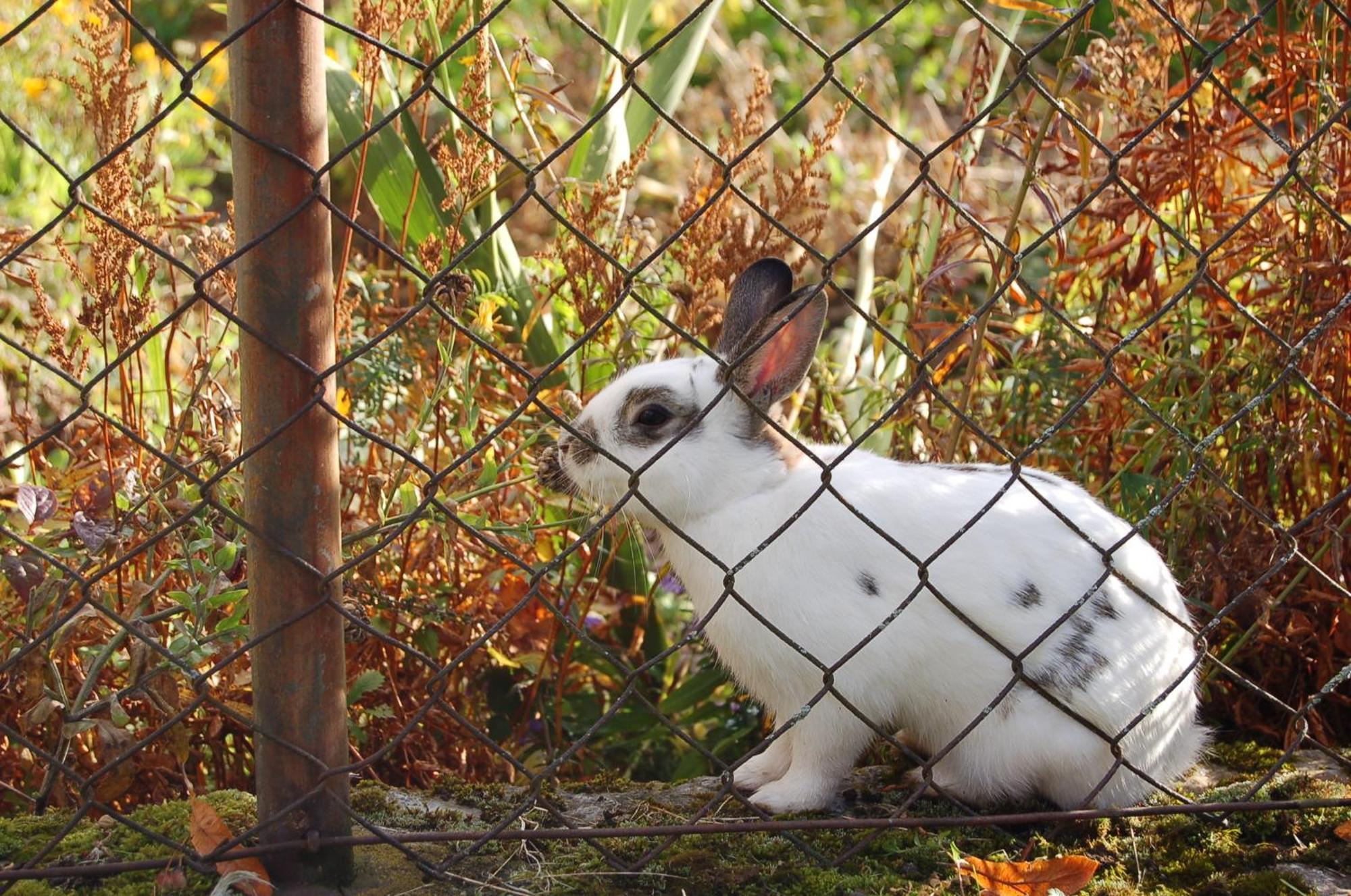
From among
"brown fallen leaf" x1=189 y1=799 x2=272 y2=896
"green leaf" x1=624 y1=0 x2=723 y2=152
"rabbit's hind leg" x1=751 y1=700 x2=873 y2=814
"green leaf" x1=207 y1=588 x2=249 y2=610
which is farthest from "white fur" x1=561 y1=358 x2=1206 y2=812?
"green leaf" x1=624 y1=0 x2=723 y2=152

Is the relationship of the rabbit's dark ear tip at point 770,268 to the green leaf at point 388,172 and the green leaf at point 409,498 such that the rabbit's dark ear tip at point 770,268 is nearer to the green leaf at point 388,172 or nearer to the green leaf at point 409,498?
the green leaf at point 409,498

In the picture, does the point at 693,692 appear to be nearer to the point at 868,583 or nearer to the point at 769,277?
the point at 868,583

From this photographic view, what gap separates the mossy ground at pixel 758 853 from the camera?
2.17m

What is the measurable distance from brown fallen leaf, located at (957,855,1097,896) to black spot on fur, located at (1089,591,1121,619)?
45 centimetres

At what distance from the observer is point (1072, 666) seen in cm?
244

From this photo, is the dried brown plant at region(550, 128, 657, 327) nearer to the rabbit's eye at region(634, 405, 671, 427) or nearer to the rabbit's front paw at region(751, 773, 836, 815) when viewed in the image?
the rabbit's eye at region(634, 405, 671, 427)

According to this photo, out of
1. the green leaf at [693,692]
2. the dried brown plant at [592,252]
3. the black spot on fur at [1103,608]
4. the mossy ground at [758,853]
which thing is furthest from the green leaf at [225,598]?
the black spot on fur at [1103,608]

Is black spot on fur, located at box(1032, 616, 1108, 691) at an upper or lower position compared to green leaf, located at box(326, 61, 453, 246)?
lower

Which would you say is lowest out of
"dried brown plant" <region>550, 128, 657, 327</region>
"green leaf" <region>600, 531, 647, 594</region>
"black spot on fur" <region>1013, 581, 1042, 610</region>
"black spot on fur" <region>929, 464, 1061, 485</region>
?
"black spot on fur" <region>1013, 581, 1042, 610</region>

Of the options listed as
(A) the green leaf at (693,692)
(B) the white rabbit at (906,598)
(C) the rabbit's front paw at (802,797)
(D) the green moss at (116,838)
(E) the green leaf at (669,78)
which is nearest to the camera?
(D) the green moss at (116,838)

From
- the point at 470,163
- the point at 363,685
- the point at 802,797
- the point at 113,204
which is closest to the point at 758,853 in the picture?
the point at 802,797

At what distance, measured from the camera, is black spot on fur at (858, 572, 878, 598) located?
2.55 meters

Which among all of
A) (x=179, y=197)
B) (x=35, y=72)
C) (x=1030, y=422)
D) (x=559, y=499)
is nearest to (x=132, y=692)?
(x=559, y=499)

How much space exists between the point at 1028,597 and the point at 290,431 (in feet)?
4.39
